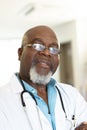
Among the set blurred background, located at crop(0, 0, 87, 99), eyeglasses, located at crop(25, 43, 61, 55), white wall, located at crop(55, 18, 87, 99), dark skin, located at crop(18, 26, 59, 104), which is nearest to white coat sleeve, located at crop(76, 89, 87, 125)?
dark skin, located at crop(18, 26, 59, 104)

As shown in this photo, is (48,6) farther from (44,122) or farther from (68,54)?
(44,122)

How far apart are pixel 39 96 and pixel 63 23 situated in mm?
5037

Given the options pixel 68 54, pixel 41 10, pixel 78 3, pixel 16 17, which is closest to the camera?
pixel 78 3

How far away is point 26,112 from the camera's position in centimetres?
109

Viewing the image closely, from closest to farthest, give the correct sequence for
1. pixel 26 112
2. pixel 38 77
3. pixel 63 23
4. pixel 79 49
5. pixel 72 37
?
pixel 26 112
pixel 38 77
pixel 79 49
pixel 72 37
pixel 63 23

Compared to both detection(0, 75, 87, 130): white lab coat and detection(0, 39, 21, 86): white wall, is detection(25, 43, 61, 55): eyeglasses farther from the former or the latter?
detection(0, 39, 21, 86): white wall

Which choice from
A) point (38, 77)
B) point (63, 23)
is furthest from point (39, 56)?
point (63, 23)

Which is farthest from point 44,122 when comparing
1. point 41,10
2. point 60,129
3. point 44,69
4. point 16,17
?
point 16,17

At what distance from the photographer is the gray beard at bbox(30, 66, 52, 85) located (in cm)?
118

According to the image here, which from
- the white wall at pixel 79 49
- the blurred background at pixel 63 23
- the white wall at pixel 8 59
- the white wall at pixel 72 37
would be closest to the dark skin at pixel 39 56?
the blurred background at pixel 63 23

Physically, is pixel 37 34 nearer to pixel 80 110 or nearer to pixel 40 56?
pixel 40 56

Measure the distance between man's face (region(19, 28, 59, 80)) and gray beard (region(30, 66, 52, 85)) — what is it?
0.01 meters

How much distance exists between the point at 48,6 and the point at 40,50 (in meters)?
3.51

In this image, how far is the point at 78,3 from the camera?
4.34 meters
